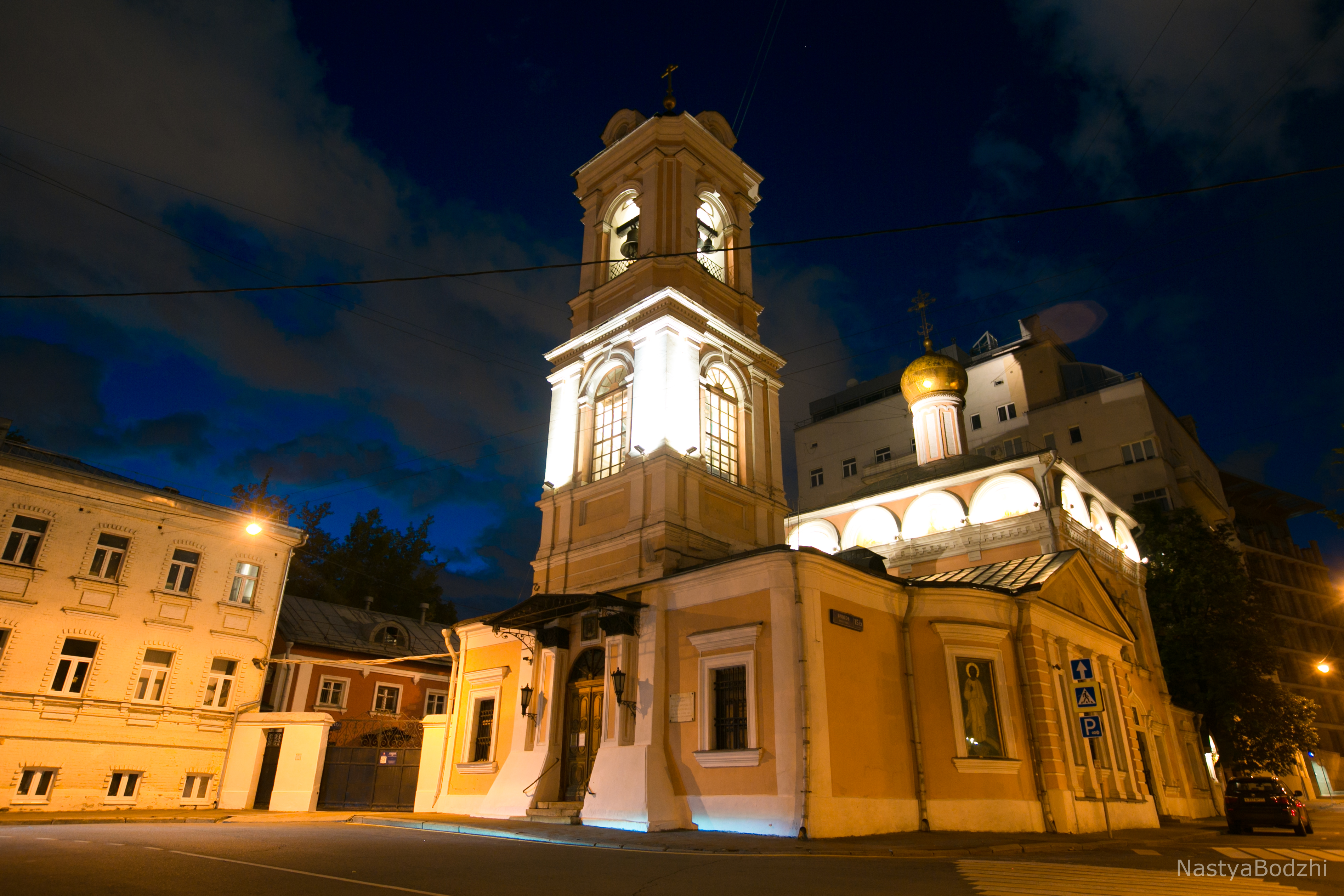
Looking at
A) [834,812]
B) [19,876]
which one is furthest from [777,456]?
[19,876]

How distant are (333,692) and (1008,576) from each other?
2211 centimetres

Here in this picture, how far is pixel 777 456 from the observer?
21.3m

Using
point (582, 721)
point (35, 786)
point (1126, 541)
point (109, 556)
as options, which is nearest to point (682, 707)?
point (582, 721)

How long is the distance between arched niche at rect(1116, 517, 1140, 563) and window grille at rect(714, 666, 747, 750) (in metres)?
21.7

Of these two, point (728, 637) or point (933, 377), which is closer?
point (728, 637)

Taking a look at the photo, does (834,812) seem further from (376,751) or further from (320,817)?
(376,751)

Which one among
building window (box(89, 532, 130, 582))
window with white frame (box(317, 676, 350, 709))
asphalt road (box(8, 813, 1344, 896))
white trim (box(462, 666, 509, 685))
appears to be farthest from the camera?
window with white frame (box(317, 676, 350, 709))

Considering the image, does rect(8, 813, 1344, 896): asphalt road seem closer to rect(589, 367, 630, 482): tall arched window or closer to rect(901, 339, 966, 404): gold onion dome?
rect(589, 367, 630, 482): tall arched window

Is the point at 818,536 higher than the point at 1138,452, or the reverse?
the point at 1138,452

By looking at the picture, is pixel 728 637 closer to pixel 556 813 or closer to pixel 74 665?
pixel 556 813

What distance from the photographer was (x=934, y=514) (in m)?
27.1

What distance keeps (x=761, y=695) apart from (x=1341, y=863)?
7751 mm

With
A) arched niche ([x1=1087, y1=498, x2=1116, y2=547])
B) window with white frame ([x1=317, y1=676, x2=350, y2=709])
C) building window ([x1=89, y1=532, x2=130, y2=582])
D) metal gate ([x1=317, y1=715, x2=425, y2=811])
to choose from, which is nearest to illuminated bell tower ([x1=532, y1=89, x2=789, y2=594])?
metal gate ([x1=317, y1=715, x2=425, y2=811])

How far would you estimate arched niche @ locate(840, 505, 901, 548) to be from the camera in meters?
27.8
